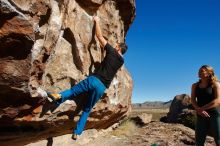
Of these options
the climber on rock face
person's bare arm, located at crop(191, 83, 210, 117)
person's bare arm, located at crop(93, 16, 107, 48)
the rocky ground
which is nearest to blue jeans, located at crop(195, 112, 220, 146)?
person's bare arm, located at crop(191, 83, 210, 117)

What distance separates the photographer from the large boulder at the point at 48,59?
5.82m

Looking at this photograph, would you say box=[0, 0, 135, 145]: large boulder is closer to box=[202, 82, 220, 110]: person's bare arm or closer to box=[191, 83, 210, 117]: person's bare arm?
box=[191, 83, 210, 117]: person's bare arm

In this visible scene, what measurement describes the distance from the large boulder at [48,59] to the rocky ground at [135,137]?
8.42ft

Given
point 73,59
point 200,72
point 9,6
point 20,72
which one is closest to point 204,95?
point 200,72

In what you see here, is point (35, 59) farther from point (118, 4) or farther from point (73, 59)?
point (118, 4)

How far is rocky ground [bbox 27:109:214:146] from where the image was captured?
44.1 ft

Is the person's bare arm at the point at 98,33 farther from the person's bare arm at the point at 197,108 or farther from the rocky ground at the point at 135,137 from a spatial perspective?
the rocky ground at the point at 135,137

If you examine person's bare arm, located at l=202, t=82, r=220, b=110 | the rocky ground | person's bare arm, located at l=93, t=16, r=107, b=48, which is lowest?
the rocky ground

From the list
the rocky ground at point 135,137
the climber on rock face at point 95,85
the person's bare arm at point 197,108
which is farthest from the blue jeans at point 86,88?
the rocky ground at point 135,137

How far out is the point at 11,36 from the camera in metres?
5.66

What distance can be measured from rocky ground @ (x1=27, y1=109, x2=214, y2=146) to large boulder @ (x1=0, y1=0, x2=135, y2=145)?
2568 millimetres

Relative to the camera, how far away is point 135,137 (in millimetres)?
16141

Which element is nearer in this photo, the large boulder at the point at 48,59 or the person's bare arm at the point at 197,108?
the large boulder at the point at 48,59

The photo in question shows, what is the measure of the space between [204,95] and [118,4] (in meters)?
4.99
